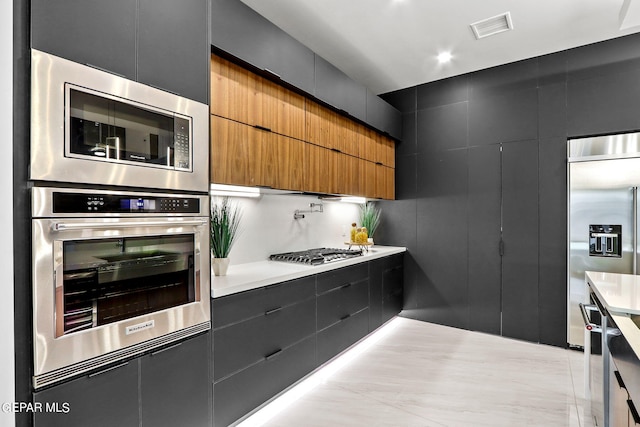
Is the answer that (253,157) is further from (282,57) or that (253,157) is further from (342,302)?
(342,302)

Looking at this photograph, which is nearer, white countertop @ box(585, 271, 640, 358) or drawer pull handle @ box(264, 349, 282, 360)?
white countertop @ box(585, 271, 640, 358)

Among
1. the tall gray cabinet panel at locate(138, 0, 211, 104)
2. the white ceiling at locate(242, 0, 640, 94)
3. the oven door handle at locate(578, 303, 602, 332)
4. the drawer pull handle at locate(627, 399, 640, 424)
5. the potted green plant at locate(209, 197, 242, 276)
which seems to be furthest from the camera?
the white ceiling at locate(242, 0, 640, 94)

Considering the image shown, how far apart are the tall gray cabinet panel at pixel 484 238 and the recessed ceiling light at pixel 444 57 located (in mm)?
984

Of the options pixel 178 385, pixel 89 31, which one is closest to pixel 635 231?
pixel 178 385

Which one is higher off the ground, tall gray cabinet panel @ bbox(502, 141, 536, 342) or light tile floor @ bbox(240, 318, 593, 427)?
tall gray cabinet panel @ bbox(502, 141, 536, 342)

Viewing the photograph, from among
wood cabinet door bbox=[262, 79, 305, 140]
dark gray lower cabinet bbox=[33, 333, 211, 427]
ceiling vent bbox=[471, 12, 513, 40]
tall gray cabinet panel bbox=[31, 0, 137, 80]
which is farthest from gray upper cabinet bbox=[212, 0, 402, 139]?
dark gray lower cabinet bbox=[33, 333, 211, 427]

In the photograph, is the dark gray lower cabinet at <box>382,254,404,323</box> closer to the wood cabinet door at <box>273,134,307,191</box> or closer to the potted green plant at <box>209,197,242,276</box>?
the wood cabinet door at <box>273,134,307,191</box>

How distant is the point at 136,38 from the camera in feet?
4.99

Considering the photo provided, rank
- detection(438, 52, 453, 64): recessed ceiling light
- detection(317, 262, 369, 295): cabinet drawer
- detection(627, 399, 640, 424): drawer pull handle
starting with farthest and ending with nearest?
detection(438, 52, 453, 64): recessed ceiling light, detection(317, 262, 369, 295): cabinet drawer, detection(627, 399, 640, 424): drawer pull handle

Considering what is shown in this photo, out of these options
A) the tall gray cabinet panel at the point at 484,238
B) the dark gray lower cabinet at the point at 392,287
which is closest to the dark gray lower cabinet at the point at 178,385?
the dark gray lower cabinet at the point at 392,287

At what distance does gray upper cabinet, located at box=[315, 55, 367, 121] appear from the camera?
2.87 m

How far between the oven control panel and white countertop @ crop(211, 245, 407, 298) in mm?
485

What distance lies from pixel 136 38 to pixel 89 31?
19 cm

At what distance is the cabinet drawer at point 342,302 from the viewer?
2.71 metres
